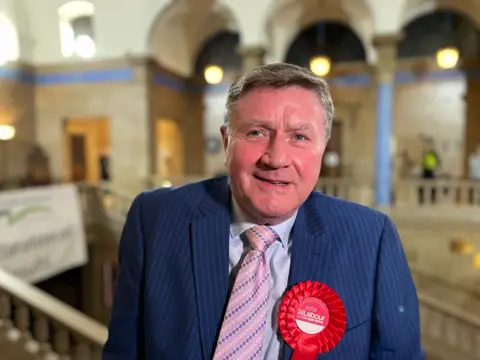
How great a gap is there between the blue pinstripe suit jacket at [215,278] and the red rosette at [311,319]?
0.03 m

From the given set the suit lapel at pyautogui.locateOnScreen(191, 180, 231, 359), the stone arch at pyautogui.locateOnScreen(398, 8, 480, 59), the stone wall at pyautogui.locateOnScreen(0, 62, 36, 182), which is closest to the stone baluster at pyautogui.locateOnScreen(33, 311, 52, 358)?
the suit lapel at pyautogui.locateOnScreen(191, 180, 231, 359)

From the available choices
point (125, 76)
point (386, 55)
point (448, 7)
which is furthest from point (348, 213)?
point (448, 7)

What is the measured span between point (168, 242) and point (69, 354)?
288cm

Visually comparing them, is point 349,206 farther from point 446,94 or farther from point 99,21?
point 446,94

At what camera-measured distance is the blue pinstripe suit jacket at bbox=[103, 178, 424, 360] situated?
1426 millimetres

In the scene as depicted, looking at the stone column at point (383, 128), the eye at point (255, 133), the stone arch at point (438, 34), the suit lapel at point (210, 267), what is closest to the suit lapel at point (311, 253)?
the suit lapel at point (210, 267)

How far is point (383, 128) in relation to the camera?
10.2 meters

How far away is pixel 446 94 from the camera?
41.9 ft

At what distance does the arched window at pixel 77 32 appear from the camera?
12.3 metres

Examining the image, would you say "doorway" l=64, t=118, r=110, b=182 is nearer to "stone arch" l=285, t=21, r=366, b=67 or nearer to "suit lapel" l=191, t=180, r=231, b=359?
"stone arch" l=285, t=21, r=366, b=67

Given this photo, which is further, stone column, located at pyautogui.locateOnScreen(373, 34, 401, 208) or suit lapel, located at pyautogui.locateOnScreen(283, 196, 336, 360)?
stone column, located at pyautogui.locateOnScreen(373, 34, 401, 208)

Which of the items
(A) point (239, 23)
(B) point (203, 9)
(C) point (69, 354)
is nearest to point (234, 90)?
(C) point (69, 354)

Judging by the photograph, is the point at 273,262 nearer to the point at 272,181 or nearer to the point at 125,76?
the point at 272,181

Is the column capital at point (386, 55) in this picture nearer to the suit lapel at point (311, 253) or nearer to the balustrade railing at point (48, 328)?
the balustrade railing at point (48, 328)
